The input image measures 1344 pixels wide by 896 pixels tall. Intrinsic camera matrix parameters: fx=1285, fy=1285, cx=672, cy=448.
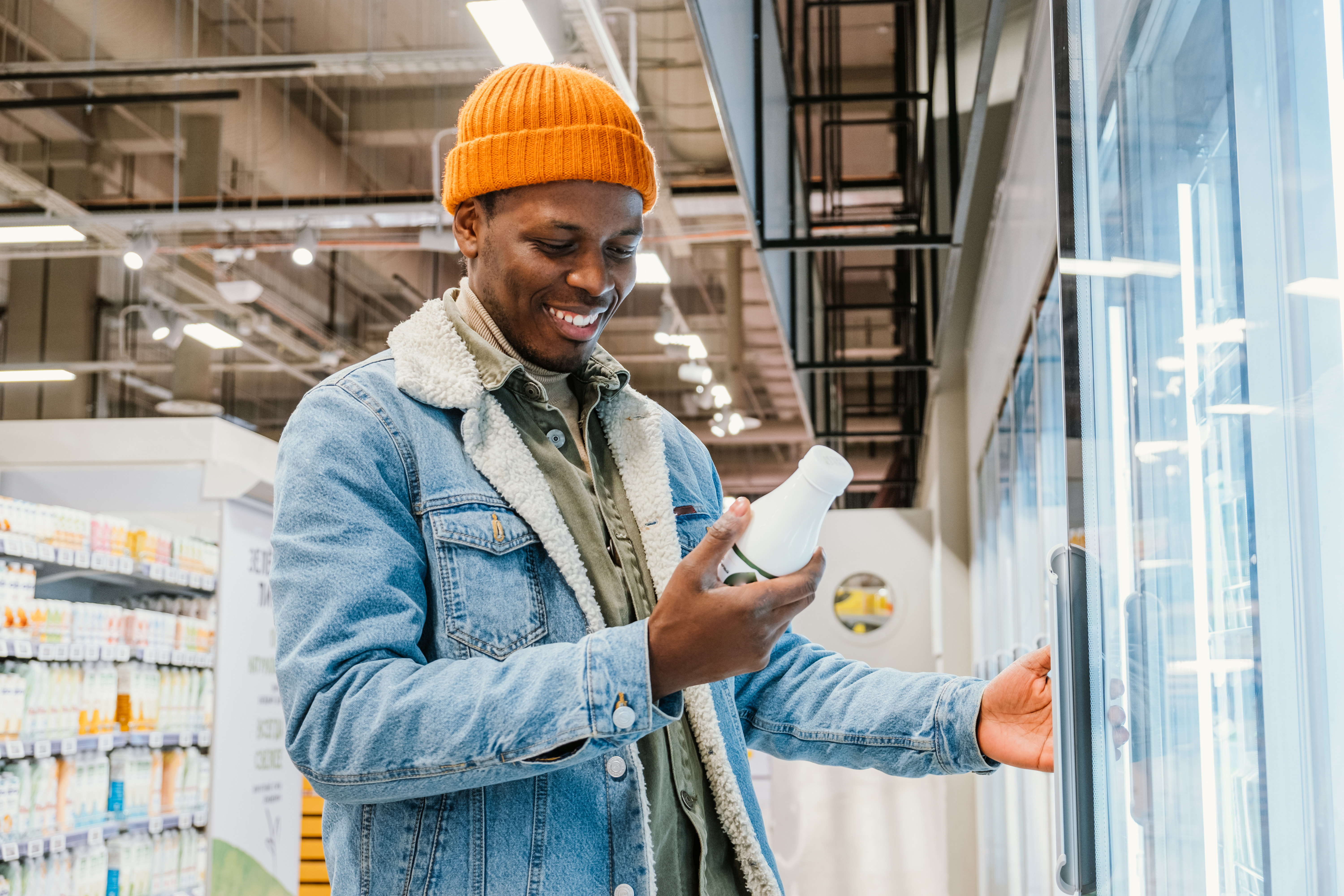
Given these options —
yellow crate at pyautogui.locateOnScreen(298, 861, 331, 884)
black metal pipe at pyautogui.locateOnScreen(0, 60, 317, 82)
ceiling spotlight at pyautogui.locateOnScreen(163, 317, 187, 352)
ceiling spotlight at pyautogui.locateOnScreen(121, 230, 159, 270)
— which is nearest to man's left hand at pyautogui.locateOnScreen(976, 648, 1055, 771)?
black metal pipe at pyautogui.locateOnScreen(0, 60, 317, 82)

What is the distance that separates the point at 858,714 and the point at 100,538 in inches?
196

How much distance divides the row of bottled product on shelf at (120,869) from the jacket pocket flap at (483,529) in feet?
14.2

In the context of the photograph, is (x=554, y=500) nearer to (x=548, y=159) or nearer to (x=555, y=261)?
(x=555, y=261)

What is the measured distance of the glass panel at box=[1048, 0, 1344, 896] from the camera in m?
0.95

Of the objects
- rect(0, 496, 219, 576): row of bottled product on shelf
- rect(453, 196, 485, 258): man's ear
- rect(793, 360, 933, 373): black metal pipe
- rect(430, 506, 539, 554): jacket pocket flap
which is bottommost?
rect(430, 506, 539, 554): jacket pocket flap

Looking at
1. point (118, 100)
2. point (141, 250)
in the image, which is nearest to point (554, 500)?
point (118, 100)

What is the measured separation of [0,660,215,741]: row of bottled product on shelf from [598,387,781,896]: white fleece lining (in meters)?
3.99

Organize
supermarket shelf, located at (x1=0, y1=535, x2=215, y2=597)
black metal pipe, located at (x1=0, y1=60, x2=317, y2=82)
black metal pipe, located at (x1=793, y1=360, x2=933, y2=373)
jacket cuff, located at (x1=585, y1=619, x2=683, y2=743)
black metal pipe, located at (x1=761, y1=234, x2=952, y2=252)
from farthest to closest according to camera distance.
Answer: black metal pipe, located at (x1=793, y1=360, x2=933, y2=373)
black metal pipe, located at (x1=0, y1=60, x2=317, y2=82)
supermarket shelf, located at (x1=0, y1=535, x2=215, y2=597)
black metal pipe, located at (x1=761, y1=234, x2=952, y2=252)
jacket cuff, located at (x1=585, y1=619, x2=683, y2=743)

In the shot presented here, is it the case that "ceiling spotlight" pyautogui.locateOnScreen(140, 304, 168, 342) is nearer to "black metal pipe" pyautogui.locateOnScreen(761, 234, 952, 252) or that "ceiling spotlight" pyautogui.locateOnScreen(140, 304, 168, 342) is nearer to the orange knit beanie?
"black metal pipe" pyautogui.locateOnScreen(761, 234, 952, 252)

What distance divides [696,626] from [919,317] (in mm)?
6845

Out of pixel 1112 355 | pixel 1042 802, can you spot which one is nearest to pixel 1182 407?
pixel 1112 355

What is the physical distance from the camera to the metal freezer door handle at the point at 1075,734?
1070 millimetres

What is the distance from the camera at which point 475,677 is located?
109 cm

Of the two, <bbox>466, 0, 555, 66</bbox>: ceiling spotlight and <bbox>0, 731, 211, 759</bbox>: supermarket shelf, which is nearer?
<bbox>466, 0, 555, 66</bbox>: ceiling spotlight
